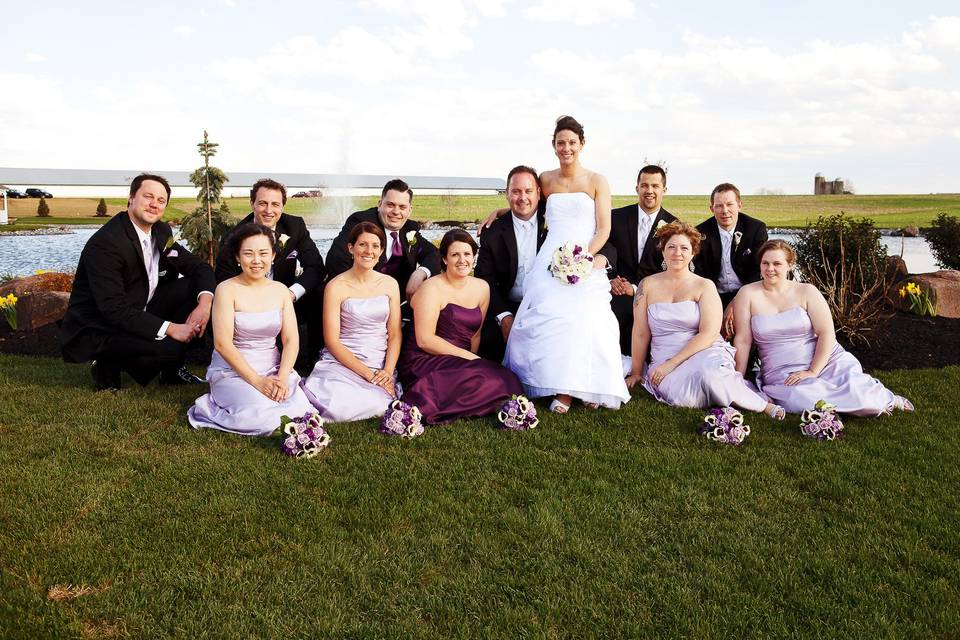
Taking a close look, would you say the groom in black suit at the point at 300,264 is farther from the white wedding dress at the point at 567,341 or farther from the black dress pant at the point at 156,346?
the white wedding dress at the point at 567,341

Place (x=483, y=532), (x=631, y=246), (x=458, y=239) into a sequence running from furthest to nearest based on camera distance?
(x=631, y=246), (x=458, y=239), (x=483, y=532)

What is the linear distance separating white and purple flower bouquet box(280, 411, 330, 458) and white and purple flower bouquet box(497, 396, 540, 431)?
57.8 inches

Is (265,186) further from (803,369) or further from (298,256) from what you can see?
(803,369)

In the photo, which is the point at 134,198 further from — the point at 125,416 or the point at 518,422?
the point at 518,422

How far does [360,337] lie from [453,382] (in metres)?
1.03

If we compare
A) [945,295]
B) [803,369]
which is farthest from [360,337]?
[945,295]

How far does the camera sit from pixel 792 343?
6.81 m

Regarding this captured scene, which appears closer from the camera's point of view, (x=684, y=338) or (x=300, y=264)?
(x=684, y=338)

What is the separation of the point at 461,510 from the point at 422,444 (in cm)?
128

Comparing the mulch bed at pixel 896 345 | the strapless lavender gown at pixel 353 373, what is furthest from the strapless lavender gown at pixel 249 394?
the mulch bed at pixel 896 345

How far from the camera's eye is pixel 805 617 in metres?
3.34

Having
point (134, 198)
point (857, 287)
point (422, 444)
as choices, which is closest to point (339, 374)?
point (422, 444)

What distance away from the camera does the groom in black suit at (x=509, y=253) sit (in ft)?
24.8

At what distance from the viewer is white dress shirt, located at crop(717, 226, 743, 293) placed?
822cm
